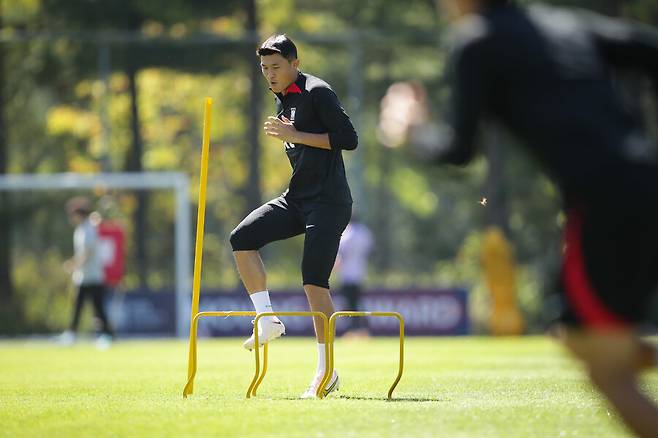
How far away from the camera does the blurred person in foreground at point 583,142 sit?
180 inches

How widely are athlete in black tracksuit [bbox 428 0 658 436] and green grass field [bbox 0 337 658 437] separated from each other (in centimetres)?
172

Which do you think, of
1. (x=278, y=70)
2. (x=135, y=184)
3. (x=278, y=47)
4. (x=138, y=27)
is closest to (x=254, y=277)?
(x=278, y=70)

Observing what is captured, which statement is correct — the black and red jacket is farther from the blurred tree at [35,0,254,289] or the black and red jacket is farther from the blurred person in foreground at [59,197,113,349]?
the blurred tree at [35,0,254,289]

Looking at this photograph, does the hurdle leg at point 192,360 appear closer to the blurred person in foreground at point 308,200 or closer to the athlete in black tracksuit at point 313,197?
the blurred person in foreground at point 308,200

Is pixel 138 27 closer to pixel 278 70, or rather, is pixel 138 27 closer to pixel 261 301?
pixel 278 70

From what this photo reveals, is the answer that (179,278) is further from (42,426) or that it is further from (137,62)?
(42,426)

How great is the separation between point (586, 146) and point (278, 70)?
14.2 ft

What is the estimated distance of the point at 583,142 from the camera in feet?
15.3

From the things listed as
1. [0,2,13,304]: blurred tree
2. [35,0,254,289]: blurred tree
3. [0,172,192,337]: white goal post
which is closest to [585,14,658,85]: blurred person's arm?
[0,172,192,337]: white goal post

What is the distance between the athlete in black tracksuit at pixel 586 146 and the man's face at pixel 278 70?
3.91 metres

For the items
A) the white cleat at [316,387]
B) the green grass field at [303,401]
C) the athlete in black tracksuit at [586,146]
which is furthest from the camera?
the white cleat at [316,387]

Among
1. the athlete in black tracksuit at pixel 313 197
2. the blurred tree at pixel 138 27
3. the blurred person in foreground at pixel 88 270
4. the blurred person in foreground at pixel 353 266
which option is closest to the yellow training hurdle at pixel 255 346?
the athlete in black tracksuit at pixel 313 197

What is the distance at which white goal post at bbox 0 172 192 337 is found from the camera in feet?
83.8

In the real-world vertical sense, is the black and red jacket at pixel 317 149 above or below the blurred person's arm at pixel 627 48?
below
